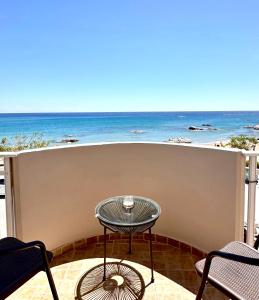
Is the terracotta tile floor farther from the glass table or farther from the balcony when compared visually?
the glass table

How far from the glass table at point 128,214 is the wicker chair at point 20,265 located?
18.3 inches

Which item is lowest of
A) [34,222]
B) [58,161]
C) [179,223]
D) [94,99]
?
[179,223]

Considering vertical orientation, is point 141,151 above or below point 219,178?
above

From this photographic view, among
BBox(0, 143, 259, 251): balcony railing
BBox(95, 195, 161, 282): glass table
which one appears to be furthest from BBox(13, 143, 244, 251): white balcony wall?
BBox(95, 195, 161, 282): glass table

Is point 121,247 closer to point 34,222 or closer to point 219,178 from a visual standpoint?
point 34,222

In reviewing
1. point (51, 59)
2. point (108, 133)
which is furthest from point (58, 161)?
point (108, 133)

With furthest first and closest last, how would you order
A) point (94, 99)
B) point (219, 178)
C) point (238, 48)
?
point (94, 99) → point (238, 48) → point (219, 178)

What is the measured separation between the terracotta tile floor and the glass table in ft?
0.51

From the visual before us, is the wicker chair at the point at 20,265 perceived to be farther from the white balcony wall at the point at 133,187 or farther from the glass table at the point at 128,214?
the white balcony wall at the point at 133,187

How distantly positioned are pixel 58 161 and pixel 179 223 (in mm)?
1288

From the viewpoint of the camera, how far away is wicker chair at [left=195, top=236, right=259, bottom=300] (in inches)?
39.4

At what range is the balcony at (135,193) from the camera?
1874mm

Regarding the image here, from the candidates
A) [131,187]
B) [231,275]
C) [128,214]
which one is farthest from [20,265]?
[131,187]

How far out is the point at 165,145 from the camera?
2271 mm
